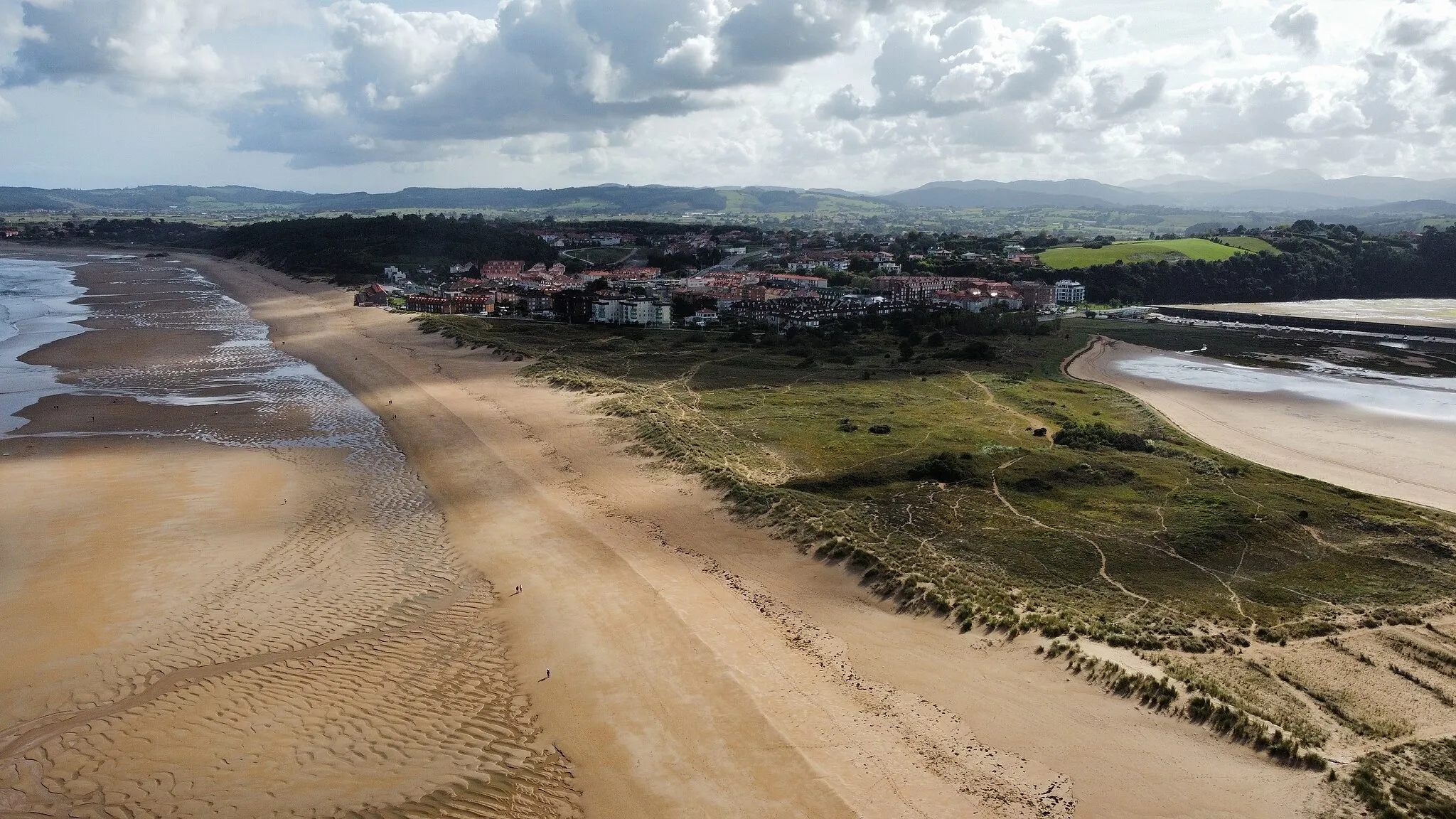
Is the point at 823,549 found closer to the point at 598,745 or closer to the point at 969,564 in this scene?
the point at 969,564

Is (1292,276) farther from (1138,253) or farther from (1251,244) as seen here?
(1138,253)

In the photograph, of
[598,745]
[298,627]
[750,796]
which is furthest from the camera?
[298,627]

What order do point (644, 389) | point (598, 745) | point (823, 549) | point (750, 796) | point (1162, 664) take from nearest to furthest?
point (750, 796) < point (598, 745) < point (1162, 664) < point (823, 549) < point (644, 389)

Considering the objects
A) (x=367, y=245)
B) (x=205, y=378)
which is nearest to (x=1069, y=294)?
(x=205, y=378)

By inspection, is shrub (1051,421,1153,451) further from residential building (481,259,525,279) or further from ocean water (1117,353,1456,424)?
residential building (481,259,525,279)

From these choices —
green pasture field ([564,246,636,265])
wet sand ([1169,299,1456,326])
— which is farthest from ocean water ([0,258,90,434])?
wet sand ([1169,299,1456,326])

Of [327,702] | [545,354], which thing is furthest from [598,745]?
[545,354]
